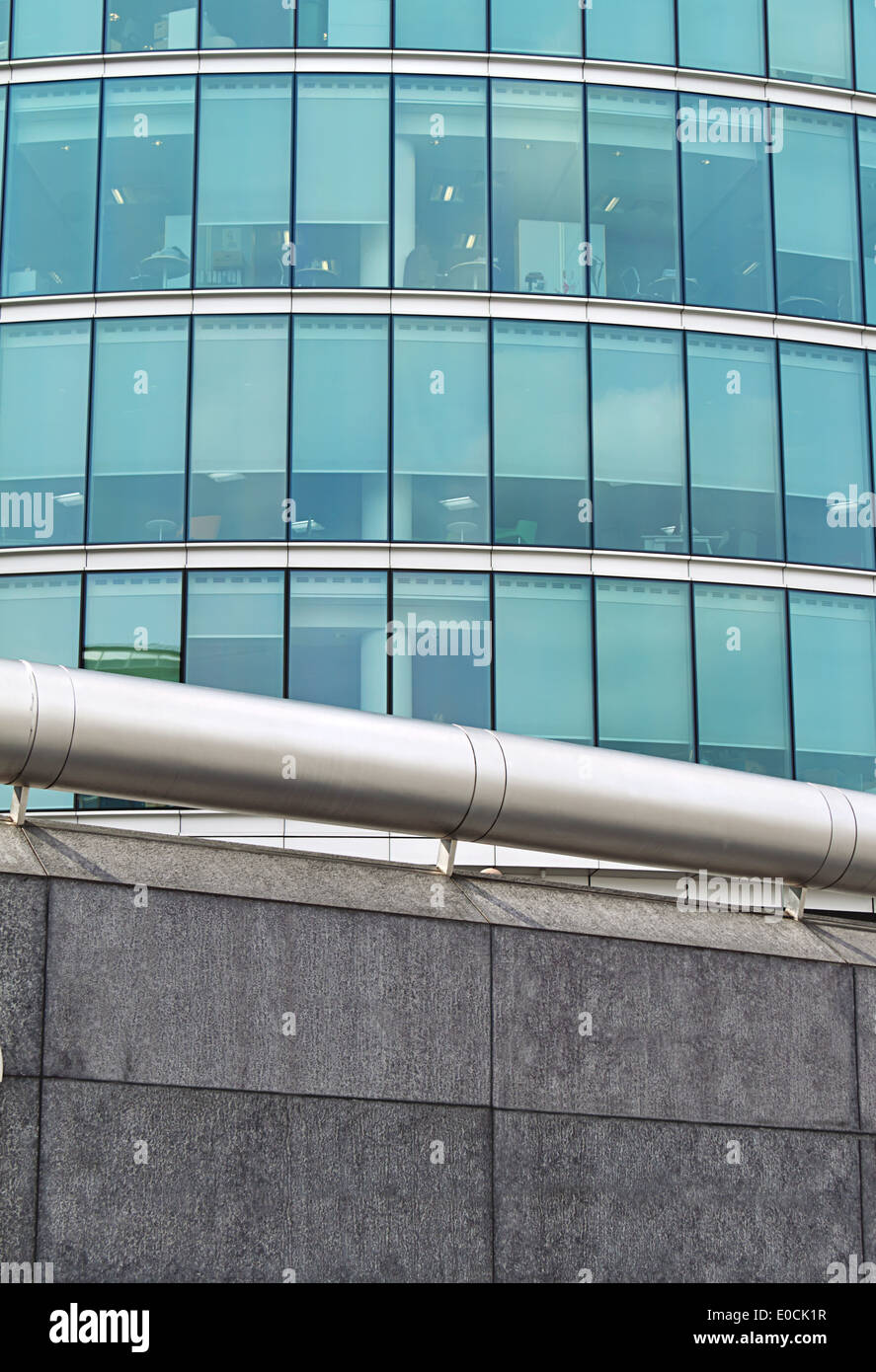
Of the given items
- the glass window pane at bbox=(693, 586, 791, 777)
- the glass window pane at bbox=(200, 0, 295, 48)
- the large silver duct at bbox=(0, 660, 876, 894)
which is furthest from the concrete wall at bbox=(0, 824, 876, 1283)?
the glass window pane at bbox=(200, 0, 295, 48)

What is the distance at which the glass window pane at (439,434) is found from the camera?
26297 mm

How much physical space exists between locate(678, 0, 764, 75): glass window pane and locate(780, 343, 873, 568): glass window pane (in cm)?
489

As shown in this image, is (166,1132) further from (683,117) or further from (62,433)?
(683,117)

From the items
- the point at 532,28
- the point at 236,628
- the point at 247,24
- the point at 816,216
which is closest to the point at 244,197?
the point at 247,24

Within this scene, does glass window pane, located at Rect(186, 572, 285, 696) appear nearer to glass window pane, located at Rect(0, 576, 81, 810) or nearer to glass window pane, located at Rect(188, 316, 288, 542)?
glass window pane, located at Rect(188, 316, 288, 542)

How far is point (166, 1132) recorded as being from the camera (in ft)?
20.4

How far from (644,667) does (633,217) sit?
7.30m

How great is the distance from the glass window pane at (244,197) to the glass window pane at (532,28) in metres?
3.79

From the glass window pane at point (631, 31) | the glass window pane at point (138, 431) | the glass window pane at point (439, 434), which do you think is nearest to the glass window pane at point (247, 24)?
the glass window pane at point (138, 431)

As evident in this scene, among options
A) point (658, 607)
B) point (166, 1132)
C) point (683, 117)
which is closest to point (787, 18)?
point (683, 117)

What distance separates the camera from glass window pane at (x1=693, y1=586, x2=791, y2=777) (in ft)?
86.2

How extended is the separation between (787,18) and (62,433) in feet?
45.6

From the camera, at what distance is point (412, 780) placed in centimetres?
723

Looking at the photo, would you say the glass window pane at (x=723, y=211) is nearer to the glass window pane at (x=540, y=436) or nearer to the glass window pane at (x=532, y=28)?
the glass window pane at (x=532, y=28)
